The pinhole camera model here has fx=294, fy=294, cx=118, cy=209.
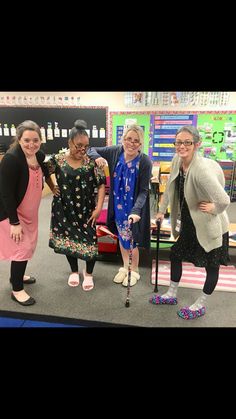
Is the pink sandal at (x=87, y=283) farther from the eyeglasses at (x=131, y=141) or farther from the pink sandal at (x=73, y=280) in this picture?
the eyeglasses at (x=131, y=141)

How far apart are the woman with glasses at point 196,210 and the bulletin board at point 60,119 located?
3.88 metres

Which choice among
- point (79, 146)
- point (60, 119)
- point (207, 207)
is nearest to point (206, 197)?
point (207, 207)

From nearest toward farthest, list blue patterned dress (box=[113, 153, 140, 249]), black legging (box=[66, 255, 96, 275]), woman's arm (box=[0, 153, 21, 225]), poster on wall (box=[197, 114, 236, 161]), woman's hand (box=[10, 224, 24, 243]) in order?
woman's arm (box=[0, 153, 21, 225]) < woman's hand (box=[10, 224, 24, 243]) < blue patterned dress (box=[113, 153, 140, 249]) < black legging (box=[66, 255, 96, 275]) < poster on wall (box=[197, 114, 236, 161])

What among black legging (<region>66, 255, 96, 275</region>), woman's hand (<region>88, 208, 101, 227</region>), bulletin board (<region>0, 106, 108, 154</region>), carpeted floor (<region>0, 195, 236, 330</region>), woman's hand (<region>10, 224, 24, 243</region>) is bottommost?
carpeted floor (<region>0, 195, 236, 330</region>)

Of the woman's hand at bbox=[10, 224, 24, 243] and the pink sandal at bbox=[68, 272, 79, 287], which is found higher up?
the woman's hand at bbox=[10, 224, 24, 243]

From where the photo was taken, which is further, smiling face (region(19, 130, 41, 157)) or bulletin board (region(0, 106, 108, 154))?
bulletin board (region(0, 106, 108, 154))

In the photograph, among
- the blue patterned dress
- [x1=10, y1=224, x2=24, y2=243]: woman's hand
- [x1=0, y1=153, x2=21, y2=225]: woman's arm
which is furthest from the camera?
the blue patterned dress

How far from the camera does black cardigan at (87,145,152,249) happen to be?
87.3 inches

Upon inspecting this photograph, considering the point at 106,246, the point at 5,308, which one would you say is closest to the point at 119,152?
the point at 106,246

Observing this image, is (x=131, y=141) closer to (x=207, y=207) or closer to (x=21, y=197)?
(x=207, y=207)

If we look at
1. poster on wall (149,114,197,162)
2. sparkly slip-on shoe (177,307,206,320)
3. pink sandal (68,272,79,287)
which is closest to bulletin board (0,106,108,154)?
poster on wall (149,114,197,162)

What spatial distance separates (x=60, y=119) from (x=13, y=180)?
13.6 feet

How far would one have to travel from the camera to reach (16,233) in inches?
80.1

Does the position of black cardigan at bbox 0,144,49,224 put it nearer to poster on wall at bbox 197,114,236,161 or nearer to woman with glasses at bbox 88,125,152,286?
woman with glasses at bbox 88,125,152,286
